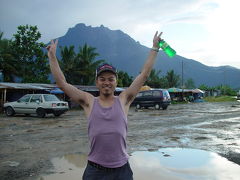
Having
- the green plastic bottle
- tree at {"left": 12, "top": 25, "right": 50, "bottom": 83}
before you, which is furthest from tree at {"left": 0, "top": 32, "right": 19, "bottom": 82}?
the green plastic bottle

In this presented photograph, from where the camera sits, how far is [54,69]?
8.42 feet

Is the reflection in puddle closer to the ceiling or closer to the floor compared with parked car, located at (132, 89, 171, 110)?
closer to the floor

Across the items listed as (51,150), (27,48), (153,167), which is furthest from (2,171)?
(27,48)

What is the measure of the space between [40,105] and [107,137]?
14430mm

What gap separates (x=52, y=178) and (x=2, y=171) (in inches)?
42.8

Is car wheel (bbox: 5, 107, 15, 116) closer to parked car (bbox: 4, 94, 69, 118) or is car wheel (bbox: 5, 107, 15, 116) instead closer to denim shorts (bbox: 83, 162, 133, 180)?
parked car (bbox: 4, 94, 69, 118)

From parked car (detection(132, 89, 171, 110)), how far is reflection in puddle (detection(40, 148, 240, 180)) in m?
16.6

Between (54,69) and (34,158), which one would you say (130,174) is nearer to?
(54,69)

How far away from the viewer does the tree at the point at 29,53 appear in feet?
111

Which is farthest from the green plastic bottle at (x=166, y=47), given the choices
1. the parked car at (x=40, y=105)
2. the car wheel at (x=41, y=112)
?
the car wheel at (x=41, y=112)

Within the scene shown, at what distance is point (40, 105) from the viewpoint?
15727 millimetres

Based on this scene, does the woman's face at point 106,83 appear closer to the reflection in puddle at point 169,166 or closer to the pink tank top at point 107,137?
the pink tank top at point 107,137

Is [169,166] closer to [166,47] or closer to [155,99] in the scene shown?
[166,47]

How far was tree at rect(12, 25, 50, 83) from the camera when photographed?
34.0 meters
